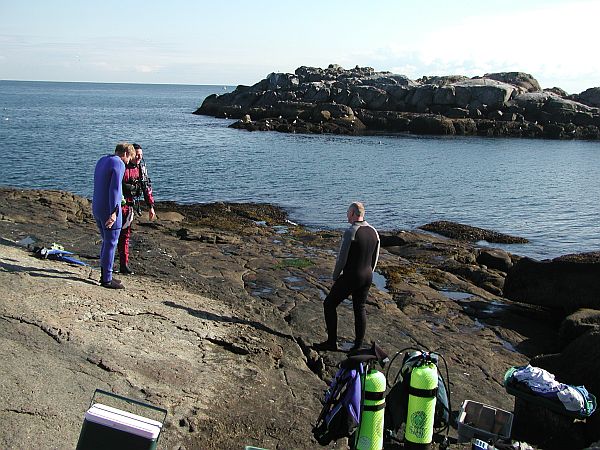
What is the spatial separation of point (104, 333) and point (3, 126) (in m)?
62.9

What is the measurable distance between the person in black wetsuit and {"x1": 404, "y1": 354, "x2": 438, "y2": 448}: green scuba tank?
2250 millimetres

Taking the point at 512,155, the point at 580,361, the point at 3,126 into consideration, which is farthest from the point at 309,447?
the point at 3,126

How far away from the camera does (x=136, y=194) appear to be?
961 centimetres

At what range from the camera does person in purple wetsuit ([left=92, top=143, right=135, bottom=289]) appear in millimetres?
8430

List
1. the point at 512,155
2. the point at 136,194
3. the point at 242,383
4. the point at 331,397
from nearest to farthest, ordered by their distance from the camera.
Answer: the point at 331,397, the point at 242,383, the point at 136,194, the point at 512,155

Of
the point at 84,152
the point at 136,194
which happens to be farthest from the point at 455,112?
the point at 136,194

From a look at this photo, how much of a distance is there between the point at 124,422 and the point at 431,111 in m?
79.6

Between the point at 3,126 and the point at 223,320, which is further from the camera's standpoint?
the point at 3,126

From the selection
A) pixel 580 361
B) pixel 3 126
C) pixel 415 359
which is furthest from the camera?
pixel 3 126

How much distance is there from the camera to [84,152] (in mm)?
44250

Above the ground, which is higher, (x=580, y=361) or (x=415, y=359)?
(x=415, y=359)

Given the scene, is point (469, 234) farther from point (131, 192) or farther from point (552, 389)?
point (552, 389)

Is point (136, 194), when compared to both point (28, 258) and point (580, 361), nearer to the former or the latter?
point (28, 258)

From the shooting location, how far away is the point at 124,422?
403cm
